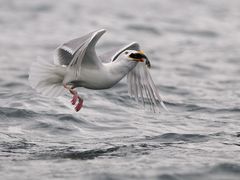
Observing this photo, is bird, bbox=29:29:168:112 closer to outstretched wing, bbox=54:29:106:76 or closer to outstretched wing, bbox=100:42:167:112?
outstretched wing, bbox=54:29:106:76

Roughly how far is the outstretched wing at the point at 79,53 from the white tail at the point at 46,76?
125mm

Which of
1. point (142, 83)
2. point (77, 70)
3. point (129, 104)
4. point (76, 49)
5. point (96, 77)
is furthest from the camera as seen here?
point (129, 104)

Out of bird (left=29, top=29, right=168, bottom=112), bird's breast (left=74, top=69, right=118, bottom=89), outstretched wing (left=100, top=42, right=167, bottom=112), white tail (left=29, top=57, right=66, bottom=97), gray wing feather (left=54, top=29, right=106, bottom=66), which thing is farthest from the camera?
outstretched wing (left=100, top=42, right=167, bottom=112)

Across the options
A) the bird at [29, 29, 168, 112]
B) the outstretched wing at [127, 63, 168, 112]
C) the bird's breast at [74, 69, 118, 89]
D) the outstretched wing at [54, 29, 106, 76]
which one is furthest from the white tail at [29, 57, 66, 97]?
the outstretched wing at [127, 63, 168, 112]

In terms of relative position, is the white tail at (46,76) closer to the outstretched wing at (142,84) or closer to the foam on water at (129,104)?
the foam on water at (129,104)

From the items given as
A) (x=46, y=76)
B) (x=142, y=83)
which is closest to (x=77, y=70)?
(x=46, y=76)

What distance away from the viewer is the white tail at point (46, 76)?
10.7 m

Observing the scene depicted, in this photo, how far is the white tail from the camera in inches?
420

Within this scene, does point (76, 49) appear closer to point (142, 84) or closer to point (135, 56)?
point (135, 56)

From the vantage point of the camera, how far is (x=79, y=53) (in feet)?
32.8

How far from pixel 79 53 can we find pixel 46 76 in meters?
0.98

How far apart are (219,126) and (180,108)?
6.30 ft

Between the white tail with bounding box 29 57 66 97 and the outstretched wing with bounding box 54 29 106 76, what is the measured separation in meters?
0.13

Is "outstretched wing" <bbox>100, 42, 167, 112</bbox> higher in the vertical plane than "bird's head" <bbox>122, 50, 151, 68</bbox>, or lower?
lower
